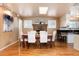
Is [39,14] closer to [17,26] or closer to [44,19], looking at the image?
[44,19]

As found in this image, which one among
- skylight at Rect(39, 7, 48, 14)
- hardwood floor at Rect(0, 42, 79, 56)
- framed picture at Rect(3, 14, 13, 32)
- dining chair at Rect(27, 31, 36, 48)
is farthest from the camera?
skylight at Rect(39, 7, 48, 14)

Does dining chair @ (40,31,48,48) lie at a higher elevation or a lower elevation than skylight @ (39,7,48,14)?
lower

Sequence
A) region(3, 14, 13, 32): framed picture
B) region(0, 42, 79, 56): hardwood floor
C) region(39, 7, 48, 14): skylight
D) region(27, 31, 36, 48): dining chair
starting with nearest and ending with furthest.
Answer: region(0, 42, 79, 56): hardwood floor → region(3, 14, 13, 32): framed picture → region(27, 31, 36, 48): dining chair → region(39, 7, 48, 14): skylight

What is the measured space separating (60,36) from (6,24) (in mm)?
3178

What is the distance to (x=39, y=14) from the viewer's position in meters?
8.20

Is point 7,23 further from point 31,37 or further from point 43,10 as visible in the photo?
point 43,10

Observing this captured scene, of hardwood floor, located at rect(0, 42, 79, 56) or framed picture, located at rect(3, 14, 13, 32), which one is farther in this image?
framed picture, located at rect(3, 14, 13, 32)

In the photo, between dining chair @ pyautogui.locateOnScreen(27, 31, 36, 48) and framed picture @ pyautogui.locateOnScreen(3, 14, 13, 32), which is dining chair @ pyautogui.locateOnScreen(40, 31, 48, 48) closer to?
dining chair @ pyautogui.locateOnScreen(27, 31, 36, 48)

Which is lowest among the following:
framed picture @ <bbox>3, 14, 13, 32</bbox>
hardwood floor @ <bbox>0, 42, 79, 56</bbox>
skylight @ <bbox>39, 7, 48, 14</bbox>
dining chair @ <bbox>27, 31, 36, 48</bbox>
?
hardwood floor @ <bbox>0, 42, 79, 56</bbox>

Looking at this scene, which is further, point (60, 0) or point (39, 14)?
point (39, 14)

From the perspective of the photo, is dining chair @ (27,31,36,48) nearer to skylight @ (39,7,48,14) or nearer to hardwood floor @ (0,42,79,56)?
hardwood floor @ (0,42,79,56)

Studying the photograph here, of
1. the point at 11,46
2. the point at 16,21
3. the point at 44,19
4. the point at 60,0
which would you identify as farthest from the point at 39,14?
the point at 60,0

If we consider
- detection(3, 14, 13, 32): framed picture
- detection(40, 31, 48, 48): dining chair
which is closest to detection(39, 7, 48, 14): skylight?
detection(40, 31, 48, 48): dining chair

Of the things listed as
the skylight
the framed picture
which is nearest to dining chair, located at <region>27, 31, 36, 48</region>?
the framed picture
